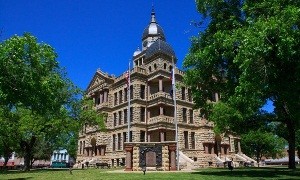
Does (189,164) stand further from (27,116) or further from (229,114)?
(27,116)

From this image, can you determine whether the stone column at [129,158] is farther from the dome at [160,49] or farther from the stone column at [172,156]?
the dome at [160,49]

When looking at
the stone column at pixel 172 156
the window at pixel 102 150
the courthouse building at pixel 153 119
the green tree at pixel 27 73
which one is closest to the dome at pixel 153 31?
the courthouse building at pixel 153 119

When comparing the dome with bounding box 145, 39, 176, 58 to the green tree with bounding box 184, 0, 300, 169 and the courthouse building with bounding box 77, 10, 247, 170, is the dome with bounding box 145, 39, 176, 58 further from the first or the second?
the green tree with bounding box 184, 0, 300, 169

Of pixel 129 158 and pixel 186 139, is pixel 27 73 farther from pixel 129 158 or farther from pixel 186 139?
pixel 186 139

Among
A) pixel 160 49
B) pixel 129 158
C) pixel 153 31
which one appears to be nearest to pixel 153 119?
pixel 160 49

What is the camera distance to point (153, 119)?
49.2 m

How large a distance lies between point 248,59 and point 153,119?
32423 mm

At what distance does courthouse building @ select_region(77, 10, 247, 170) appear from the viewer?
49.0 meters

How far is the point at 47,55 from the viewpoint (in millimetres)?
25578

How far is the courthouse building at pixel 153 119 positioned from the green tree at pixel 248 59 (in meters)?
19.1

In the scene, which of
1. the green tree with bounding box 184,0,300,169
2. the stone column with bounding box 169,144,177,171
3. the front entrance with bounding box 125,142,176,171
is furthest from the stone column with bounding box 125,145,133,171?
the green tree with bounding box 184,0,300,169

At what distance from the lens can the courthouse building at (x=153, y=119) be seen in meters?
49.0

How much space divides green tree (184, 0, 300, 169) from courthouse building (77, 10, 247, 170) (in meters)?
19.1

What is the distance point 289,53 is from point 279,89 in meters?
2.81
